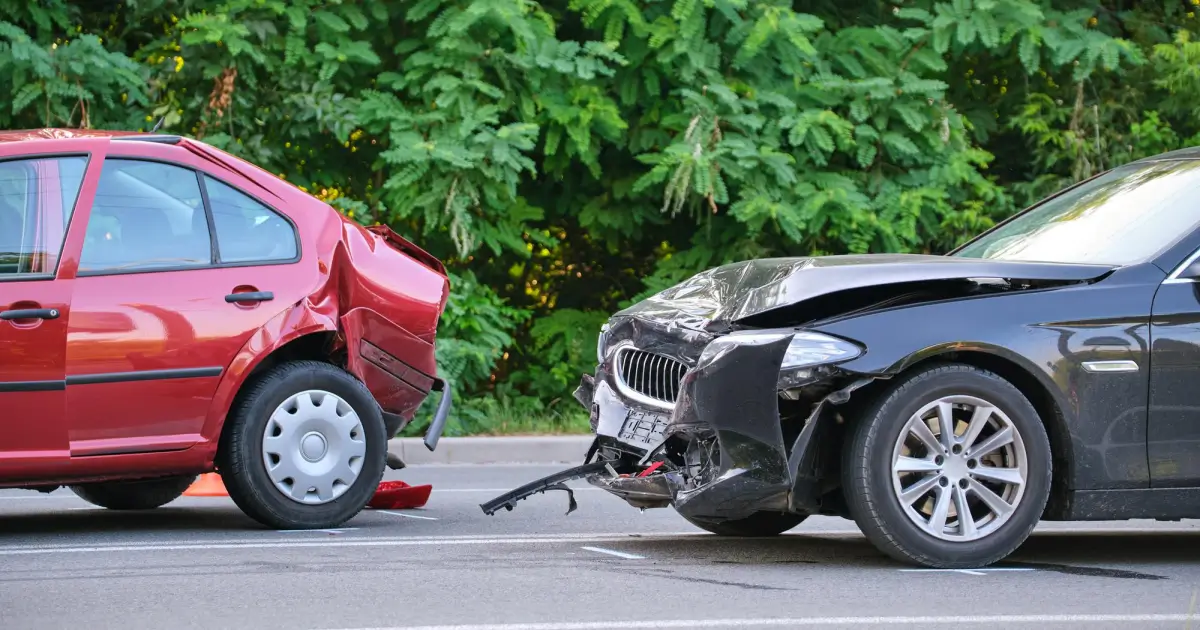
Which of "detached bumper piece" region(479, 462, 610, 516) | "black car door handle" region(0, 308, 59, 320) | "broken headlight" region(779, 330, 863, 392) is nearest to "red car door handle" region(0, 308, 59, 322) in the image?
"black car door handle" region(0, 308, 59, 320)

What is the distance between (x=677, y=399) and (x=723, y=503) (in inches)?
16.8

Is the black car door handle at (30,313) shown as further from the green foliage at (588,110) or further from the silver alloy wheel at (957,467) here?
the green foliage at (588,110)

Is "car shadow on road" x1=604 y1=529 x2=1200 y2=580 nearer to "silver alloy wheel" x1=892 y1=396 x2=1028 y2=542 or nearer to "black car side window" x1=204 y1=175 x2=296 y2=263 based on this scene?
"silver alloy wheel" x1=892 y1=396 x2=1028 y2=542

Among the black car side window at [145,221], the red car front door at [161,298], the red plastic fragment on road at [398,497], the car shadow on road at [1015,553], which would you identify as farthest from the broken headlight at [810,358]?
the red plastic fragment on road at [398,497]

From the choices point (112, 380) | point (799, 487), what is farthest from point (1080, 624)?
point (112, 380)

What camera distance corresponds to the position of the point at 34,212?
6.64m

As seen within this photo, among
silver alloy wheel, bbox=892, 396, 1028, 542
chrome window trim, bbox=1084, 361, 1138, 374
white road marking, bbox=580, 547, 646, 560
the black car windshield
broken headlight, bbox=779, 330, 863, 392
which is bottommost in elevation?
white road marking, bbox=580, 547, 646, 560

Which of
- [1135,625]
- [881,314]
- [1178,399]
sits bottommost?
[1135,625]

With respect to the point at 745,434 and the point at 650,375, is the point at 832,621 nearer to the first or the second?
the point at 745,434

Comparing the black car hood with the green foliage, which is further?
the green foliage

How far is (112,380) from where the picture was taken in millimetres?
6570

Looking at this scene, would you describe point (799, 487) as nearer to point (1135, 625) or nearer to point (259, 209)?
point (1135, 625)

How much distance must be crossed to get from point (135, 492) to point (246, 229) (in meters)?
1.73

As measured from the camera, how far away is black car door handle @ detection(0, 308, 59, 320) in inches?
253
